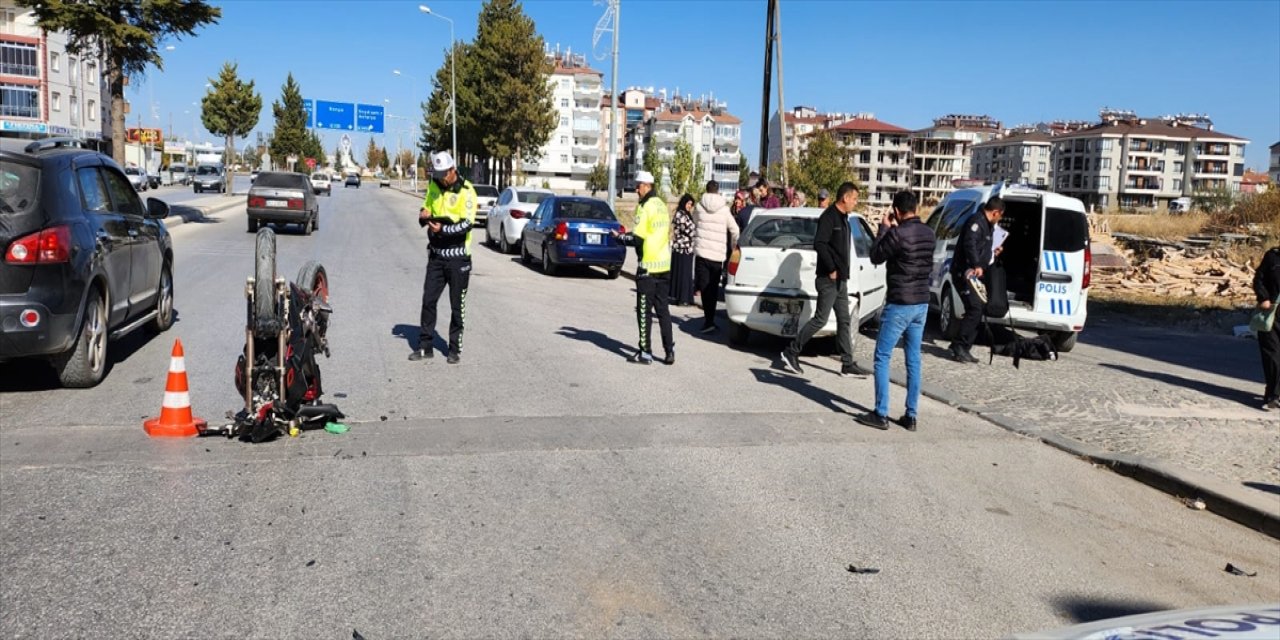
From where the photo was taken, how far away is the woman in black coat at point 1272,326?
8.48 metres

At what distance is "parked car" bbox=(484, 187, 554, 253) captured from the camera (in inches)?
926

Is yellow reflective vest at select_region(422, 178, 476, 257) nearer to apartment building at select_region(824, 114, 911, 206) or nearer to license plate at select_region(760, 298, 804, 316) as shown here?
license plate at select_region(760, 298, 804, 316)

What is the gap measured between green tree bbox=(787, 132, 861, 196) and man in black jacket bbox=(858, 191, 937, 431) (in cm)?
3107

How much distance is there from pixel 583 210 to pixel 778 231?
9.08 m

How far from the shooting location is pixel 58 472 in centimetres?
560

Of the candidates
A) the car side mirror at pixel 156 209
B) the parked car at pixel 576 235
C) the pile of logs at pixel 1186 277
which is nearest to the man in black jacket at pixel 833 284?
the car side mirror at pixel 156 209

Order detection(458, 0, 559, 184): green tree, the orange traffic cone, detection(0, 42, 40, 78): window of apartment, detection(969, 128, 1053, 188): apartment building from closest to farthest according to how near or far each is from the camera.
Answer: the orange traffic cone
detection(458, 0, 559, 184): green tree
detection(0, 42, 40, 78): window of apartment
detection(969, 128, 1053, 188): apartment building

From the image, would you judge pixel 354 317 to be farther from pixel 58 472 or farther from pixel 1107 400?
pixel 1107 400

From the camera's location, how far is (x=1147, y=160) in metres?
132

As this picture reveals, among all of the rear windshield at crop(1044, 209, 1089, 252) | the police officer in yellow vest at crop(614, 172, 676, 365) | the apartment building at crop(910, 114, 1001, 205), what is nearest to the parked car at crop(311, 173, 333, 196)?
the police officer in yellow vest at crop(614, 172, 676, 365)

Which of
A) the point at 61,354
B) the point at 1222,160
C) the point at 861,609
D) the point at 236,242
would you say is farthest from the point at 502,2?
the point at 1222,160

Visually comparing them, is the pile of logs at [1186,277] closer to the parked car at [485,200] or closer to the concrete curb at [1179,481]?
the concrete curb at [1179,481]

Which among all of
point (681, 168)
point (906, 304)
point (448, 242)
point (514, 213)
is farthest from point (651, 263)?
point (681, 168)

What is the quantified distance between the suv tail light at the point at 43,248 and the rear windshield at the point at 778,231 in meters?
6.71
